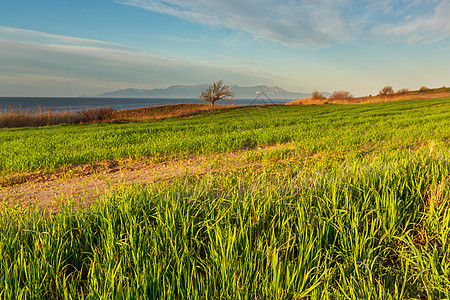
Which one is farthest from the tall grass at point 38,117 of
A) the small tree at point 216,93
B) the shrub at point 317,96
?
the shrub at point 317,96

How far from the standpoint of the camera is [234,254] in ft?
6.22

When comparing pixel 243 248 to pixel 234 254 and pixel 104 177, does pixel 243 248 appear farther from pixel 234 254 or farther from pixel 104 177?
pixel 104 177

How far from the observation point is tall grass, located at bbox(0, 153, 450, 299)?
67.4 inches

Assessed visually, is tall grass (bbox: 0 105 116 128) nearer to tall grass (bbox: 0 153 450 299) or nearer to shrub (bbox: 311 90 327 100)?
tall grass (bbox: 0 153 450 299)

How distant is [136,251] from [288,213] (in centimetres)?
A: 148

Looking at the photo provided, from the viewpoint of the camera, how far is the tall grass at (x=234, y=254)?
171 cm

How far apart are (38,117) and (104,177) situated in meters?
29.7

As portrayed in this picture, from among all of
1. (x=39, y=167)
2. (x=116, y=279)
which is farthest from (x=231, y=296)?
(x=39, y=167)

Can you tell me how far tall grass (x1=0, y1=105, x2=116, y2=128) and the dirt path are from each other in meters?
28.1

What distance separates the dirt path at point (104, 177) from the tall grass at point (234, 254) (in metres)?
1.95

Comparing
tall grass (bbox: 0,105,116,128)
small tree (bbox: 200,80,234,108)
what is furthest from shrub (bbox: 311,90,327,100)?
tall grass (bbox: 0,105,116,128)

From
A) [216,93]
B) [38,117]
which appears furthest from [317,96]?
[38,117]

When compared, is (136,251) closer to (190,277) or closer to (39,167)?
(190,277)

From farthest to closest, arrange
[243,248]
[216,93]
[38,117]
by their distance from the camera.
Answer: [216,93] → [38,117] → [243,248]
